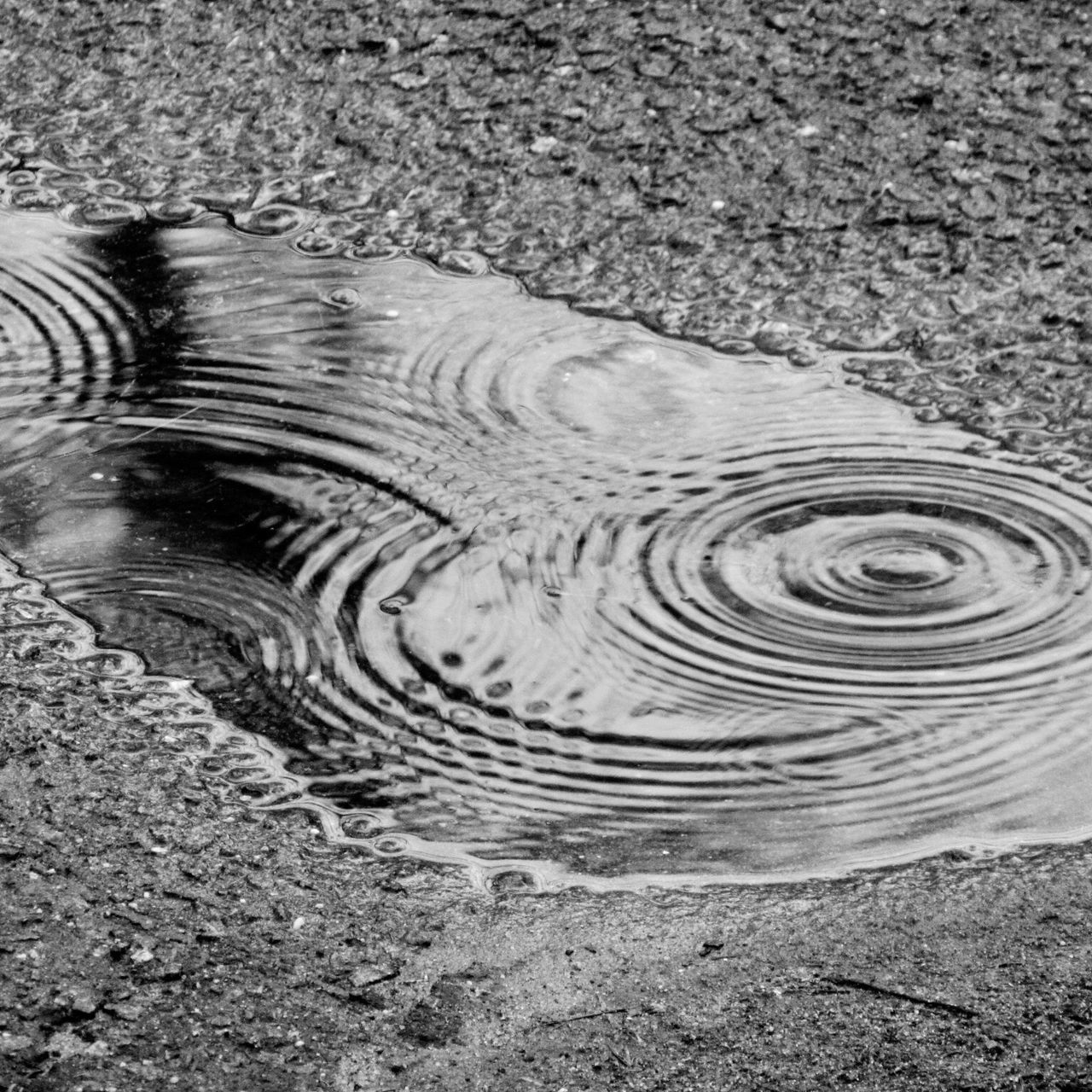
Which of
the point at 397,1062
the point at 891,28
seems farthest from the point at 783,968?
the point at 891,28

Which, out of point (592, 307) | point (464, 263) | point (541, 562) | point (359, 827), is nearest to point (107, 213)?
point (464, 263)

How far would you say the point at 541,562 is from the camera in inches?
117

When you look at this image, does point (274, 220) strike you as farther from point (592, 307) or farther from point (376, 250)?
point (592, 307)

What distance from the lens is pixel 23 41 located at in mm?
4348

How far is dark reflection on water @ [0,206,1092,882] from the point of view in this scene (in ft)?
8.18

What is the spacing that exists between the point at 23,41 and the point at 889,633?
3104mm

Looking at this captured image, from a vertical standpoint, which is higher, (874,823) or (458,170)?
(458,170)

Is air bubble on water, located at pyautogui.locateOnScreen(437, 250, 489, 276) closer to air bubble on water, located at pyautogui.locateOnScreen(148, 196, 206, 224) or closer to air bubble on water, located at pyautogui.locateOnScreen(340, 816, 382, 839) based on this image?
air bubble on water, located at pyautogui.locateOnScreen(148, 196, 206, 224)


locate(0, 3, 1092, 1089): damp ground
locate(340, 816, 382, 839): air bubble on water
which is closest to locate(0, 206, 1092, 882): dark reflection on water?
locate(340, 816, 382, 839): air bubble on water

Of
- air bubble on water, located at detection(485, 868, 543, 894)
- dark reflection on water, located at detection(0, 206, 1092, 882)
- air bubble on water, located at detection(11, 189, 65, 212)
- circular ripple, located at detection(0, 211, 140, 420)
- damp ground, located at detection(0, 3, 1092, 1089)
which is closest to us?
damp ground, located at detection(0, 3, 1092, 1089)

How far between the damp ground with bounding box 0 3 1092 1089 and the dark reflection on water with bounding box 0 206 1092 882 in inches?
5.4

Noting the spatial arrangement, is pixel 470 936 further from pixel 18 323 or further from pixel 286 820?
pixel 18 323

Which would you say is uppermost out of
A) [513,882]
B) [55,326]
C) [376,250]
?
[376,250]

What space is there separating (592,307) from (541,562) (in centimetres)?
91
